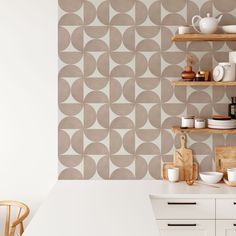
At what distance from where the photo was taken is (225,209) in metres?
3.18

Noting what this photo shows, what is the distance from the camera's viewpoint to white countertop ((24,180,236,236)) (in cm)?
238

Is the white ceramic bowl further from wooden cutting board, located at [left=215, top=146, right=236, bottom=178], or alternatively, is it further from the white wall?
the white wall

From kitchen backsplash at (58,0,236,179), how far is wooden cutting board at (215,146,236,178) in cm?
5

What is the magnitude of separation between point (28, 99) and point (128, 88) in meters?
0.79

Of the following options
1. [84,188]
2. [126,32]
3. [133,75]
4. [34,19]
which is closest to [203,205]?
[84,188]

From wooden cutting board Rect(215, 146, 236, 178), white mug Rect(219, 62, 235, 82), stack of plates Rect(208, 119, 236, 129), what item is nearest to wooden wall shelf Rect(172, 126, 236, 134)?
stack of plates Rect(208, 119, 236, 129)

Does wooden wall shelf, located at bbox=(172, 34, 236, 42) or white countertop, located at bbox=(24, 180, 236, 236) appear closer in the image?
white countertop, located at bbox=(24, 180, 236, 236)

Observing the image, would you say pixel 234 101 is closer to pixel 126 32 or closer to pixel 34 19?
pixel 126 32

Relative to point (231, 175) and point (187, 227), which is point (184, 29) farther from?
point (187, 227)

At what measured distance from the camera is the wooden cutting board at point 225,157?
3.65 meters

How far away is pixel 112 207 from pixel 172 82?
1.11 meters

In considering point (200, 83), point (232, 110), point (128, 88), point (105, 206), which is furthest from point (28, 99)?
point (232, 110)

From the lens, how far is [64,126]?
12.1ft

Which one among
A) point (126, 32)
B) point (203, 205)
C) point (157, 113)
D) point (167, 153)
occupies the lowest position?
point (203, 205)
